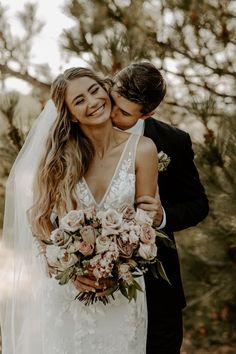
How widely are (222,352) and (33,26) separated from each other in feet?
10.3

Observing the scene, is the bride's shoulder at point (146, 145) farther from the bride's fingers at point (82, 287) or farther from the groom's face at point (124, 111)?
the bride's fingers at point (82, 287)

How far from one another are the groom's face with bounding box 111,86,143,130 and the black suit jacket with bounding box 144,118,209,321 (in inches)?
9.9

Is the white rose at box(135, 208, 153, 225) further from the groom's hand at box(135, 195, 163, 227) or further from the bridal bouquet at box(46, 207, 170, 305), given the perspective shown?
the groom's hand at box(135, 195, 163, 227)

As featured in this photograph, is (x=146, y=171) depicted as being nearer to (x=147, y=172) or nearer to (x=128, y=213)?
(x=147, y=172)

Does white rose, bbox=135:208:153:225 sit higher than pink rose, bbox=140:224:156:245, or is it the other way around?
white rose, bbox=135:208:153:225

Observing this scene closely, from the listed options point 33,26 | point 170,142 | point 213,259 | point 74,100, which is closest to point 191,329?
point 213,259

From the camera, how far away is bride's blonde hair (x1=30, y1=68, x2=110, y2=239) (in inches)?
134

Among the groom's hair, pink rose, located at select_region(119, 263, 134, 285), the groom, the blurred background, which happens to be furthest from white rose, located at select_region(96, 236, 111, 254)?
the blurred background

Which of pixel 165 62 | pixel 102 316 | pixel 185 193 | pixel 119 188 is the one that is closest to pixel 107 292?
pixel 102 316

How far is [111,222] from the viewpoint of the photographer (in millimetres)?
3039

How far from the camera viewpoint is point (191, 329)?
6.72 meters

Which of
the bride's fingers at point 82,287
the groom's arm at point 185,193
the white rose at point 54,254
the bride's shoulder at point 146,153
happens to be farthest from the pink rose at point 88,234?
the groom's arm at point 185,193

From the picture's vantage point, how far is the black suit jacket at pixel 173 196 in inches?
143

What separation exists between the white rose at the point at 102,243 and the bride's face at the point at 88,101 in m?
0.56
